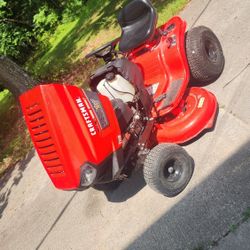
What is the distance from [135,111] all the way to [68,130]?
0.85m

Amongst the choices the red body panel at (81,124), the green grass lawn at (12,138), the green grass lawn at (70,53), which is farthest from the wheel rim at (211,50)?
the green grass lawn at (12,138)

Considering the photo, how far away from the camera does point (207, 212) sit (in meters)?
3.34

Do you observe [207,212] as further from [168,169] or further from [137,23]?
[137,23]

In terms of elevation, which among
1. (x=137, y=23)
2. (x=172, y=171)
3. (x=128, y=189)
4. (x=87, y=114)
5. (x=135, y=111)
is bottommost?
(x=128, y=189)

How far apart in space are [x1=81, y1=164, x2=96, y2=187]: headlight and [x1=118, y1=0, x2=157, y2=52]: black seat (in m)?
1.79

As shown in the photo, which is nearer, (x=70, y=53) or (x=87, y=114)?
(x=87, y=114)

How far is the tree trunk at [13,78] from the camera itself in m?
6.47

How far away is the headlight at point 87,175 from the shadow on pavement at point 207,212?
2.57 ft

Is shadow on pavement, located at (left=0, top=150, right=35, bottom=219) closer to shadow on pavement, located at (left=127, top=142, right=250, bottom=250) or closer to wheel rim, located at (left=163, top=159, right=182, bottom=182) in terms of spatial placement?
shadow on pavement, located at (left=127, top=142, right=250, bottom=250)

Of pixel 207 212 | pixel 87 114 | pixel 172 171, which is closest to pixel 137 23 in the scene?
pixel 87 114

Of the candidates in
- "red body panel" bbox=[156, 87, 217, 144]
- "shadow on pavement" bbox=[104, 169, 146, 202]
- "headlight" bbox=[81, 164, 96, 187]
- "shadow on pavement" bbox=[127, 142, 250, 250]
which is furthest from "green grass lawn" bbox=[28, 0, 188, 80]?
"headlight" bbox=[81, 164, 96, 187]

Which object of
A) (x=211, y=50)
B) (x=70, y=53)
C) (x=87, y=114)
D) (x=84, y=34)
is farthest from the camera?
(x=84, y=34)

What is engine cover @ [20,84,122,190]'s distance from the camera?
3.23 m

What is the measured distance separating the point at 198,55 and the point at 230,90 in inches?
19.4
